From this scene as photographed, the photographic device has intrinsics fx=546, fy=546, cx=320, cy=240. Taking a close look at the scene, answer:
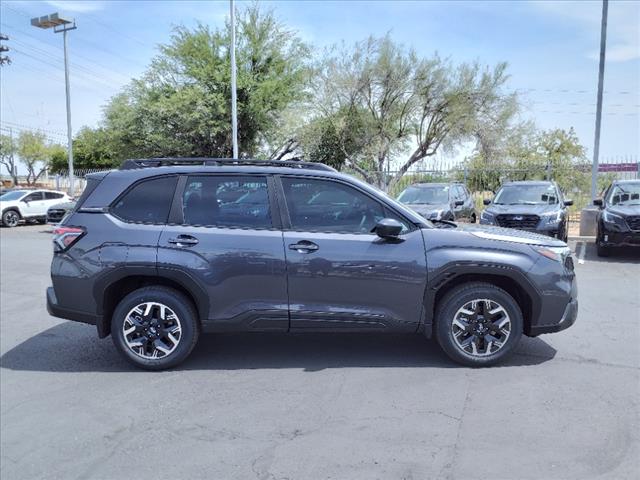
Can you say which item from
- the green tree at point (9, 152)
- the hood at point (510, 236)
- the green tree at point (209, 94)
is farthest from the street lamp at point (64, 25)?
the green tree at point (9, 152)

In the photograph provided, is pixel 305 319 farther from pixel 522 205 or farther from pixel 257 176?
pixel 522 205

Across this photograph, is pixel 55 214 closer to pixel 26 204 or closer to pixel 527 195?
pixel 26 204

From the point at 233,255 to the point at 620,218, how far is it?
30.0 ft

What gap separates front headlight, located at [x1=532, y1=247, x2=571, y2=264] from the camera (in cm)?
481

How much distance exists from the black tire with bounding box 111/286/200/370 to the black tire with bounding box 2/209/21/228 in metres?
21.7

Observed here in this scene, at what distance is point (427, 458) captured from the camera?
10.9ft

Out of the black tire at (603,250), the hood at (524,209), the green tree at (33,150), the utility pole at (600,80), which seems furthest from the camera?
the green tree at (33,150)

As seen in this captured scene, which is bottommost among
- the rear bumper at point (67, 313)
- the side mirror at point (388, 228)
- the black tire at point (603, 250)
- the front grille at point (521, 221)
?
the black tire at point (603, 250)

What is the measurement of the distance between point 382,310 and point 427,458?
5.23 feet

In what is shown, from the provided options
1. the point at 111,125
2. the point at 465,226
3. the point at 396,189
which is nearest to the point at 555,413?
the point at 465,226

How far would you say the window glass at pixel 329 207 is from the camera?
4816 mm

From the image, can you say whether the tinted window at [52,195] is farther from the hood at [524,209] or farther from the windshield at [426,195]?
the hood at [524,209]

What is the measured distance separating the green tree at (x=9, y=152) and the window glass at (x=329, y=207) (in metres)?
74.7

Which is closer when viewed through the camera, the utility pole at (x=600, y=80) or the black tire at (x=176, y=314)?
the black tire at (x=176, y=314)
